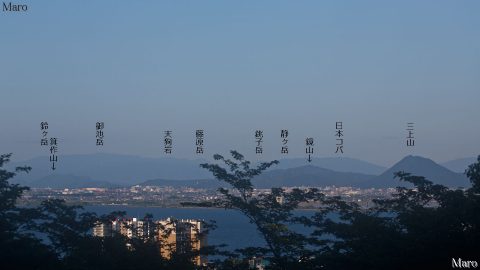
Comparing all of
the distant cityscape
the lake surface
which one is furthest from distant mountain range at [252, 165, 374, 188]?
the lake surface

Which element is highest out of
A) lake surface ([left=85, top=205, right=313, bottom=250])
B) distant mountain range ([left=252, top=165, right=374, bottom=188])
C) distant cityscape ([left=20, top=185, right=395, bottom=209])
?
distant mountain range ([left=252, top=165, right=374, bottom=188])

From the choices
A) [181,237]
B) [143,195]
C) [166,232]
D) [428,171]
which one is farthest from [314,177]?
[166,232]

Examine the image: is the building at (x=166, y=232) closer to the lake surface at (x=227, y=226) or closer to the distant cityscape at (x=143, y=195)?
the distant cityscape at (x=143, y=195)

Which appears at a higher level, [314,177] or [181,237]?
[314,177]

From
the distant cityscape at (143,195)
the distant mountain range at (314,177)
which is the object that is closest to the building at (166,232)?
the distant cityscape at (143,195)

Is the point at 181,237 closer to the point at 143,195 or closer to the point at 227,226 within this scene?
the point at 143,195

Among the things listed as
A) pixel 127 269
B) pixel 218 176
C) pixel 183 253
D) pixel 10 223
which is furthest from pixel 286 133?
pixel 10 223

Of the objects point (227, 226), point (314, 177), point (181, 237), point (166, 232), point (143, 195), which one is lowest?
point (227, 226)

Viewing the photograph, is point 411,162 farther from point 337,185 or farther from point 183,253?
point 183,253

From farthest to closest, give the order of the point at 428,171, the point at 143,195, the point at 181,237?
the point at 143,195 → the point at 428,171 → the point at 181,237

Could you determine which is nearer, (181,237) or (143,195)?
(181,237)

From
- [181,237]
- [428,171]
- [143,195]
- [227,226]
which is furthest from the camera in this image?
[227,226]

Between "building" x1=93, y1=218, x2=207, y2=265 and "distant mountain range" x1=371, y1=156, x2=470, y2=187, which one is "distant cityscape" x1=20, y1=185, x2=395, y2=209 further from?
Result: "building" x1=93, y1=218, x2=207, y2=265

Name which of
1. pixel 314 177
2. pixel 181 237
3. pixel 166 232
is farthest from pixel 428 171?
pixel 166 232
